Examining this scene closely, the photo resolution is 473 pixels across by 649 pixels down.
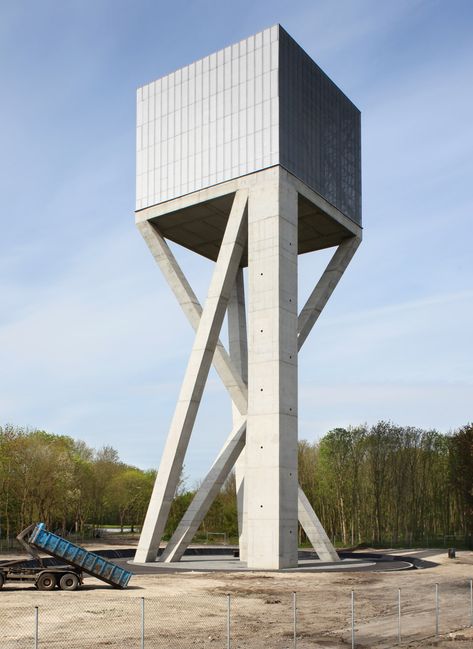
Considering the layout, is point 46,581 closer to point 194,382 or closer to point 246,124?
point 194,382

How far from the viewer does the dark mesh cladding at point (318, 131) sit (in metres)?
37.3

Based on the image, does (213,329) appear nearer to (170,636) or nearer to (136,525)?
(170,636)

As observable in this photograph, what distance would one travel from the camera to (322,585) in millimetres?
27719

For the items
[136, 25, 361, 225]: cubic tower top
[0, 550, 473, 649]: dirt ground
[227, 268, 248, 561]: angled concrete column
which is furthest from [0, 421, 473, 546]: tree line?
[0, 550, 473, 649]: dirt ground

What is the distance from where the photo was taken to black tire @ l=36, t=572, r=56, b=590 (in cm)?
2559

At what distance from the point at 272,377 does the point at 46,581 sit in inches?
523

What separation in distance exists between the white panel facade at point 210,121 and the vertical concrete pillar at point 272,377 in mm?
2251

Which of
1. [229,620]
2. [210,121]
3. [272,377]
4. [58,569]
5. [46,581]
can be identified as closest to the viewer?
[229,620]

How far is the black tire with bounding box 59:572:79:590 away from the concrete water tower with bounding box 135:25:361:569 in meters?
10.1

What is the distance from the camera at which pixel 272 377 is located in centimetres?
3450

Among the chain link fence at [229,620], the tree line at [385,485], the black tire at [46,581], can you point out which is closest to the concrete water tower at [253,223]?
the chain link fence at [229,620]

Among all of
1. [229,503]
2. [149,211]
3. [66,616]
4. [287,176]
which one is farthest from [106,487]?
[66,616]

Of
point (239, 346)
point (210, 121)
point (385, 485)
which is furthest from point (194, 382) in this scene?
point (385, 485)

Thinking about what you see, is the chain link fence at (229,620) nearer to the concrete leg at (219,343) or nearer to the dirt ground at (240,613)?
the dirt ground at (240,613)
